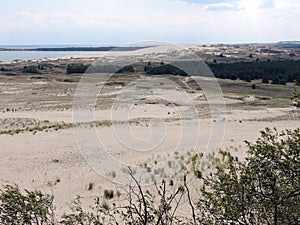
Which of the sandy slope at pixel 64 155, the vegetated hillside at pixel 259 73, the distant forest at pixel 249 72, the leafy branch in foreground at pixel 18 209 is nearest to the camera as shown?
the leafy branch in foreground at pixel 18 209

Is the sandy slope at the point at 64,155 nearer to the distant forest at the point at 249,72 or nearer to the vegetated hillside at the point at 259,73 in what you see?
the vegetated hillside at the point at 259,73

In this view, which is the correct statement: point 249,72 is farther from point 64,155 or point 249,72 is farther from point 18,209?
point 18,209

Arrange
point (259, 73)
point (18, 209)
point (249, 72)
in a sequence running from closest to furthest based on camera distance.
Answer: point (18, 209), point (259, 73), point (249, 72)

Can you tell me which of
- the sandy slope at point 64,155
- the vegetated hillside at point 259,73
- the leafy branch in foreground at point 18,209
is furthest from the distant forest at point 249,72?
the leafy branch in foreground at point 18,209

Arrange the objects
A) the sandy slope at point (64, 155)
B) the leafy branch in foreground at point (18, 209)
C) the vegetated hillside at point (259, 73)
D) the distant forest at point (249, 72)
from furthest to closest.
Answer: the distant forest at point (249, 72), the vegetated hillside at point (259, 73), the sandy slope at point (64, 155), the leafy branch in foreground at point (18, 209)

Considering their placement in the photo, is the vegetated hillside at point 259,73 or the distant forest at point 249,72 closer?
the vegetated hillside at point 259,73

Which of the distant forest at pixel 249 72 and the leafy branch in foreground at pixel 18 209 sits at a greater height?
the distant forest at pixel 249 72

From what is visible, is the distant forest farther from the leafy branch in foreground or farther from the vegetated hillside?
the leafy branch in foreground

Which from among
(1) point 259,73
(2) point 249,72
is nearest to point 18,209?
(1) point 259,73

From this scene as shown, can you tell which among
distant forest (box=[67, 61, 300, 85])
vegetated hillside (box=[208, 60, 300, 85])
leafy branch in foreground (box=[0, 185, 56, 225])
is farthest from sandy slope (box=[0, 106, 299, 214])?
distant forest (box=[67, 61, 300, 85])

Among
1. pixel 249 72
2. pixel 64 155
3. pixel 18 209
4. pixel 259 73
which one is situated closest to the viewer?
pixel 18 209

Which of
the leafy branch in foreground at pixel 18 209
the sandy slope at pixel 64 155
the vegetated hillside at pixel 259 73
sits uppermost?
the vegetated hillside at pixel 259 73

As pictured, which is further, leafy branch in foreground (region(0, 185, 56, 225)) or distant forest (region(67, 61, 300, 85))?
distant forest (region(67, 61, 300, 85))

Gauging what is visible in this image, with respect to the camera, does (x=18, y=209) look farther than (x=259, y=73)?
No
